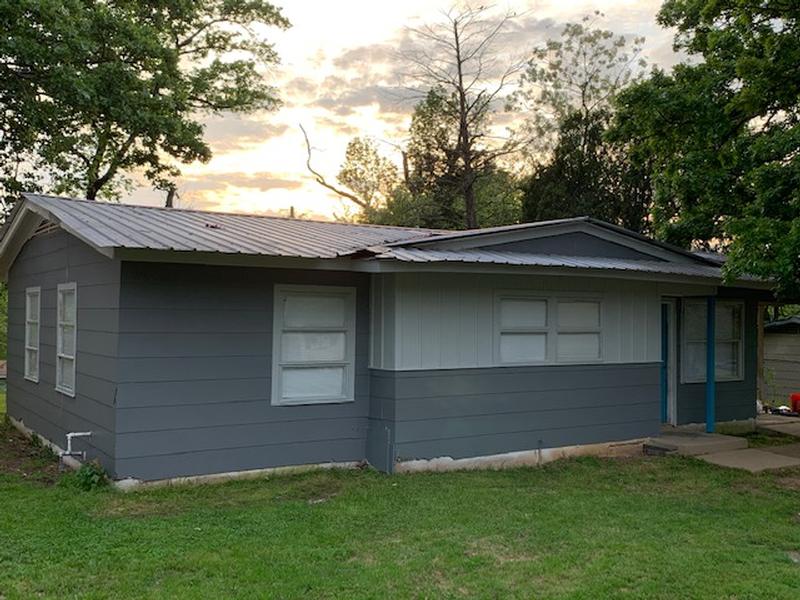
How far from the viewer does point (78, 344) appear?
768cm

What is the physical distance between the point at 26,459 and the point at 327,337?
3901 mm

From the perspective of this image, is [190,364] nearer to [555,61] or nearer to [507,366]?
[507,366]

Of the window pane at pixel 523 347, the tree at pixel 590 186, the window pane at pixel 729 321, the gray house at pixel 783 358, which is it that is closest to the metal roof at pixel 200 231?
the window pane at pixel 523 347

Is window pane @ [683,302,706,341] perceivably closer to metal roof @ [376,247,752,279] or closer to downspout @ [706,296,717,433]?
downspout @ [706,296,717,433]

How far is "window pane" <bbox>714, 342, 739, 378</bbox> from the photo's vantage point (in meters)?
11.3

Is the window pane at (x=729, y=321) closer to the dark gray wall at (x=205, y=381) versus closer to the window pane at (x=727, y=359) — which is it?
the window pane at (x=727, y=359)

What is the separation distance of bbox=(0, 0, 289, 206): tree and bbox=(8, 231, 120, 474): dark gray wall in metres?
5.69

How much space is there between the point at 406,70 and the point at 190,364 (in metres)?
Answer: 22.9

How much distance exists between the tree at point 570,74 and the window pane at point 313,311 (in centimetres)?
2366

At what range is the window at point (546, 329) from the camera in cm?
830

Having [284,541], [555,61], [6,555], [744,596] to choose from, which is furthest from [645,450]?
[555,61]

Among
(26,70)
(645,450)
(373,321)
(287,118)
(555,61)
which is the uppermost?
(555,61)

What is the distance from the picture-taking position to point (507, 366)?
824 centimetres

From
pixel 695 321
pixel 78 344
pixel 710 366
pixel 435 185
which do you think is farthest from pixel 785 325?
pixel 78 344
